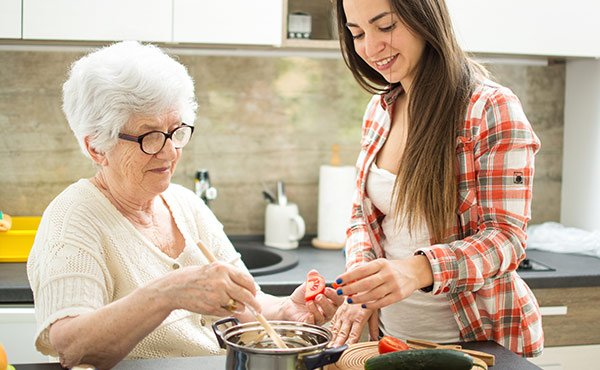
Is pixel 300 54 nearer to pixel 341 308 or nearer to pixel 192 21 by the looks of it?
pixel 192 21

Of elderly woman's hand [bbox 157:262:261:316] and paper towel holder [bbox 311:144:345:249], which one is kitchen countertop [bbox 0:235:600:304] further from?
elderly woman's hand [bbox 157:262:261:316]

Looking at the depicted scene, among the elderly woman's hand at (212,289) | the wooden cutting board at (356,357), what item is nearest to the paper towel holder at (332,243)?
the wooden cutting board at (356,357)

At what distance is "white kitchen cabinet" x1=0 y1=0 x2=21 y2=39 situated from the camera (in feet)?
7.09

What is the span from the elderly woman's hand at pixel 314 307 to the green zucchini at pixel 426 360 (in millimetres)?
366

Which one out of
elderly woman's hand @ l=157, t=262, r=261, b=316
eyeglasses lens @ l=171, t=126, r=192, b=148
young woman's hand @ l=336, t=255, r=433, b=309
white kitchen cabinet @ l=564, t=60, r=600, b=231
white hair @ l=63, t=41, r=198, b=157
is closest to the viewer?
elderly woman's hand @ l=157, t=262, r=261, b=316

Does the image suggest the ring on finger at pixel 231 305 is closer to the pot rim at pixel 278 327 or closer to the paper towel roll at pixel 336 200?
the pot rim at pixel 278 327

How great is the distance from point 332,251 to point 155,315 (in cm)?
146

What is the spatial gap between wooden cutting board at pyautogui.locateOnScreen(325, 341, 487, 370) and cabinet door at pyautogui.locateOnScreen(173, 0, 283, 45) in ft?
4.48

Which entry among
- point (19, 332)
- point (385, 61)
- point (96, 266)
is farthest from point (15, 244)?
point (385, 61)

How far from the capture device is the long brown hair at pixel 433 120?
1.42 metres

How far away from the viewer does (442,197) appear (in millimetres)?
1429

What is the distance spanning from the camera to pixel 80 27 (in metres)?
2.19

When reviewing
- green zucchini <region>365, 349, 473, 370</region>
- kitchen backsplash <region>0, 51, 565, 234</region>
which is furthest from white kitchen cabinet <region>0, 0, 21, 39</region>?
green zucchini <region>365, 349, 473, 370</region>

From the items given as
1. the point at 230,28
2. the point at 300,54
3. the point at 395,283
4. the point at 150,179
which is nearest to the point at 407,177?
the point at 395,283
